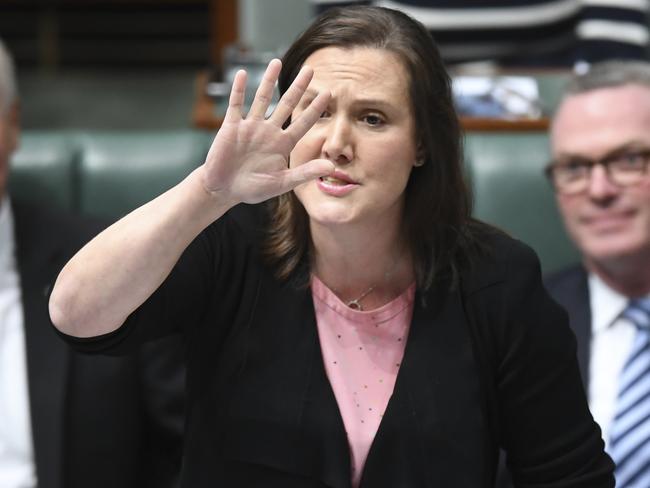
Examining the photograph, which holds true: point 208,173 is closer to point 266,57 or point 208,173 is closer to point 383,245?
point 383,245

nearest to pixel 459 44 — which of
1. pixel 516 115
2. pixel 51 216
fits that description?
pixel 516 115

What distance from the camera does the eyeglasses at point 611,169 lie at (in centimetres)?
192

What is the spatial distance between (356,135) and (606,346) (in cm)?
81

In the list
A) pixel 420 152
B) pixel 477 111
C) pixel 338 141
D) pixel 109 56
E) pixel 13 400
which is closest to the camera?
pixel 338 141

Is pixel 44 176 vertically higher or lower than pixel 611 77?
lower

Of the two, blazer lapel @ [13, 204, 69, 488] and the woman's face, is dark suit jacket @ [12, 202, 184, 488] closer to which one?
blazer lapel @ [13, 204, 69, 488]

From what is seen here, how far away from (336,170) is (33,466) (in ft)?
2.71

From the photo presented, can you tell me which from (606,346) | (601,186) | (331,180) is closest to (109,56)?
(601,186)

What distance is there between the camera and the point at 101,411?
5.85 ft

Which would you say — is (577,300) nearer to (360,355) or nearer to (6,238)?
(360,355)

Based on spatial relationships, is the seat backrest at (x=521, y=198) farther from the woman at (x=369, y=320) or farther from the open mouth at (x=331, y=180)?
the open mouth at (x=331, y=180)

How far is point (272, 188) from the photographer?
1.16 meters

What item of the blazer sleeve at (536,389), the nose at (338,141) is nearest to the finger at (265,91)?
the nose at (338,141)

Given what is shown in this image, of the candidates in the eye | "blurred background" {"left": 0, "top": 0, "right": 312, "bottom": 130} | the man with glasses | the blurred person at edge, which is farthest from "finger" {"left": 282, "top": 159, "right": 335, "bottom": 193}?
"blurred background" {"left": 0, "top": 0, "right": 312, "bottom": 130}
